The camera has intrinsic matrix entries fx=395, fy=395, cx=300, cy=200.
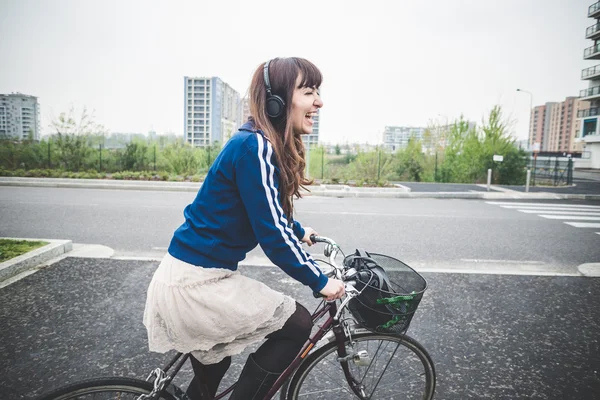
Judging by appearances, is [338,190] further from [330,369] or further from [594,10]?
[594,10]

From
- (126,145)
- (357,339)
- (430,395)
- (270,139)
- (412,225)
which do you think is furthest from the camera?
(126,145)

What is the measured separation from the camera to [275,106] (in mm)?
1657

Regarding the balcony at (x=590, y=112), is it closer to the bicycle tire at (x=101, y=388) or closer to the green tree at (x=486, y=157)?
the green tree at (x=486, y=157)

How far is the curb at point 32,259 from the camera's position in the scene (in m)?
4.43

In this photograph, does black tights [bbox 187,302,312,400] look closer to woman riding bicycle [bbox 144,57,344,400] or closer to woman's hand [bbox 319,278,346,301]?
woman riding bicycle [bbox 144,57,344,400]

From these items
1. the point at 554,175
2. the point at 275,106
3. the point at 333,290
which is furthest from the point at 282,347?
the point at 554,175

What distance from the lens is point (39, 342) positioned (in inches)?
125

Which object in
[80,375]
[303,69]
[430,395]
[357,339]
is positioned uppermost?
[303,69]

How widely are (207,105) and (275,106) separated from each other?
10127cm

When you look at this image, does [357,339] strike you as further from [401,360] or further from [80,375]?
[80,375]

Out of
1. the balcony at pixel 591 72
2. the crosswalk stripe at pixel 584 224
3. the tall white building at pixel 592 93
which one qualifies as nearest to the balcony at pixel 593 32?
the tall white building at pixel 592 93

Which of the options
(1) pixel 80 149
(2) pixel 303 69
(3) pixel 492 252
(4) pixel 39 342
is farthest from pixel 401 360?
(1) pixel 80 149

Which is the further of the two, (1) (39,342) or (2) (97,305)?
(2) (97,305)

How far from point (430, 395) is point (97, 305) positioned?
320cm
